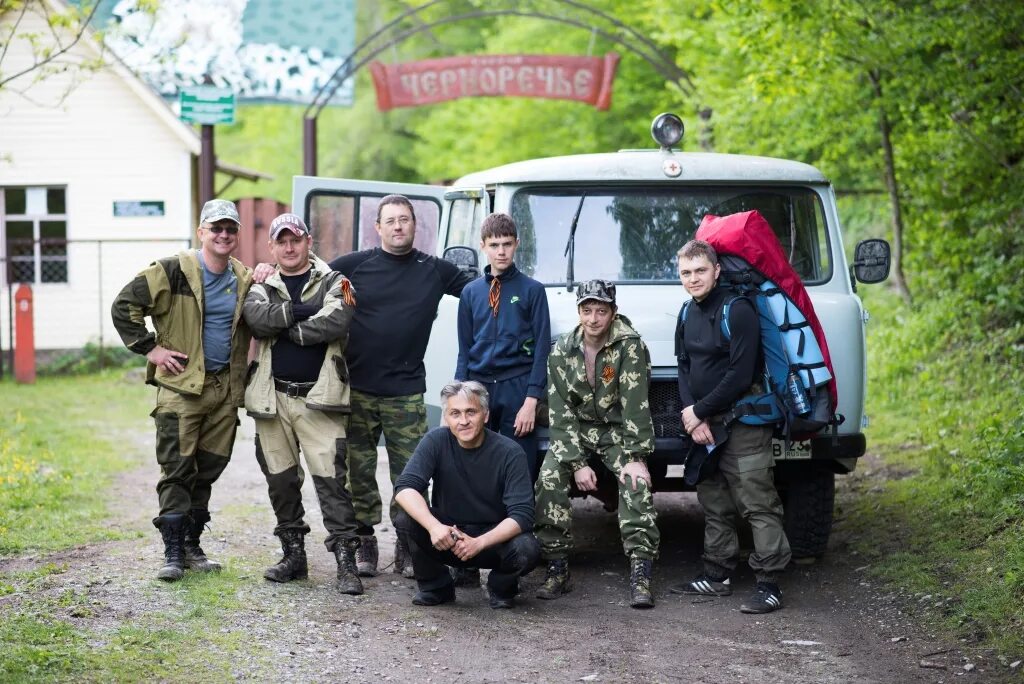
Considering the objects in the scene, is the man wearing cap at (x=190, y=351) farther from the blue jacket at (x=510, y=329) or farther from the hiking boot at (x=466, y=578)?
the hiking boot at (x=466, y=578)

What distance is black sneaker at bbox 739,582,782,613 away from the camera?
261 inches

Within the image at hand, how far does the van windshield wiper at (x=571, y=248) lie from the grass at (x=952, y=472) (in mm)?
2452

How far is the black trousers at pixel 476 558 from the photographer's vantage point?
20.7 ft

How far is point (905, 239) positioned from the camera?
16.9 metres

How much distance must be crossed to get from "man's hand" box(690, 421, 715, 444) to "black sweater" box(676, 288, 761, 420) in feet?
0.14

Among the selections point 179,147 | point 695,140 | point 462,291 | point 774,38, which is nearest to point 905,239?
point 695,140

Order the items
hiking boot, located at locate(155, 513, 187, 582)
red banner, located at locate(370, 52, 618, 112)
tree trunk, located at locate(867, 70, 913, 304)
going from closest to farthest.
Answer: hiking boot, located at locate(155, 513, 187, 582), tree trunk, located at locate(867, 70, 913, 304), red banner, located at locate(370, 52, 618, 112)

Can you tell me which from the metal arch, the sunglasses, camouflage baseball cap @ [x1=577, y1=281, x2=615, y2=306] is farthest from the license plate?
the metal arch

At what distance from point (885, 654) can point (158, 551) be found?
14.0ft

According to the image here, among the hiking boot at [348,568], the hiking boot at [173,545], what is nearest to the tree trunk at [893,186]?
the hiking boot at [348,568]

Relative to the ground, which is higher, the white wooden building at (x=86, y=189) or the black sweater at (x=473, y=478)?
the white wooden building at (x=86, y=189)

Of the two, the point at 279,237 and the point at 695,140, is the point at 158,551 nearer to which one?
the point at 279,237

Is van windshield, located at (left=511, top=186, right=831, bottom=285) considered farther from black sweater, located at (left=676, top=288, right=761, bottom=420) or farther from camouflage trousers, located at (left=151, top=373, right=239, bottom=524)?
camouflage trousers, located at (left=151, top=373, right=239, bottom=524)

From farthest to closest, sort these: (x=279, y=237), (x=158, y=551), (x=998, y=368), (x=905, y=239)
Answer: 1. (x=905, y=239)
2. (x=998, y=368)
3. (x=158, y=551)
4. (x=279, y=237)
